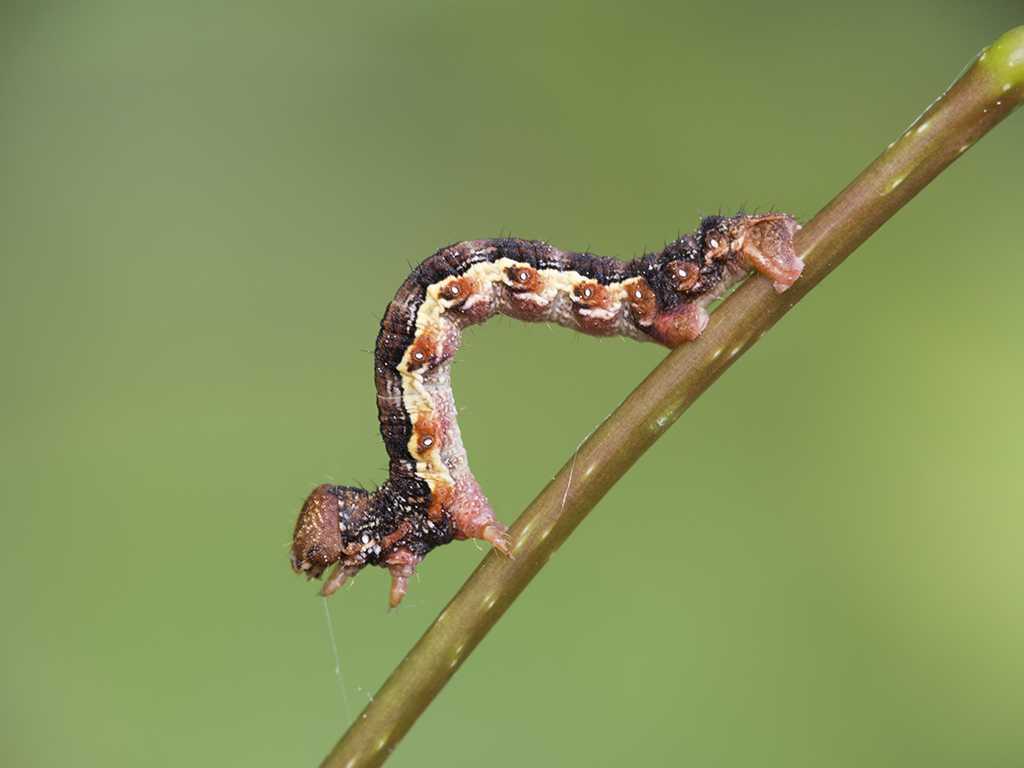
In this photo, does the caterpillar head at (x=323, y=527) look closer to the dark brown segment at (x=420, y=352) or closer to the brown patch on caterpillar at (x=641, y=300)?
the dark brown segment at (x=420, y=352)

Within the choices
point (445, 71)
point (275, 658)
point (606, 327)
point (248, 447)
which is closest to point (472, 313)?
point (606, 327)

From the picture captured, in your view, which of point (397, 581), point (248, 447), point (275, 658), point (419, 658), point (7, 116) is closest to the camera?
point (419, 658)

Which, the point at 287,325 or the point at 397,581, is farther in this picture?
the point at 287,325

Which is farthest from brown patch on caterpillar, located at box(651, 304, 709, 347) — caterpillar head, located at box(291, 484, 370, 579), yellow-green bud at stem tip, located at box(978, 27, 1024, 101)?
caterpillar head, located at box(291, 484, 370, 579)

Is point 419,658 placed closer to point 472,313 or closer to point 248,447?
point 472,313

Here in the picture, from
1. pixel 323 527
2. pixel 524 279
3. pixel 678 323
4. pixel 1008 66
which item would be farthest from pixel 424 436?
pixel 1008 66

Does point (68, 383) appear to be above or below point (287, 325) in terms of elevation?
below

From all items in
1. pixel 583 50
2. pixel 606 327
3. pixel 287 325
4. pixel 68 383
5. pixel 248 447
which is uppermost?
pixel 583 50
